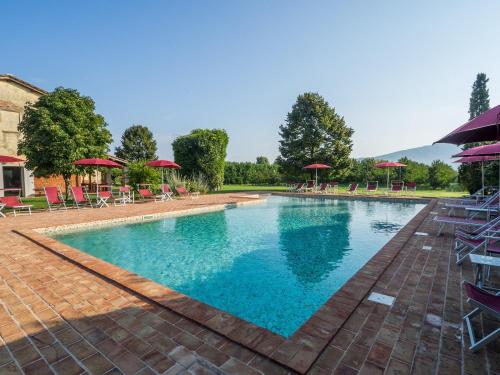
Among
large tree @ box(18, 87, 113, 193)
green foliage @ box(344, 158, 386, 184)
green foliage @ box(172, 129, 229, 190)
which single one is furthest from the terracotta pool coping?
green foliage @ box(344, 158, 386, 184)

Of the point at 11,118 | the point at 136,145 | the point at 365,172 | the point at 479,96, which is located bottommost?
the point at 365,172

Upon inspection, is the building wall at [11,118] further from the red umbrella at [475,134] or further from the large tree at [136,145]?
the red umbrella at [475,134]

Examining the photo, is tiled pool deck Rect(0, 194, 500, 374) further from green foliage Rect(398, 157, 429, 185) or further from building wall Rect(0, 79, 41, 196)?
green foliage Rect(398, 157, 429, 185)

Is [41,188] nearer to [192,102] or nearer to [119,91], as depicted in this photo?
[119,91]

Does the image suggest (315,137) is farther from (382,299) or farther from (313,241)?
(382,299)

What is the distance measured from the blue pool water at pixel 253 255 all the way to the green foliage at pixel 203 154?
1150cm

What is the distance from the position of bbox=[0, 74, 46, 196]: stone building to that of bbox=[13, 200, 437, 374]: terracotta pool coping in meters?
19.9

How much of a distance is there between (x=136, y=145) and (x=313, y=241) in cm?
4164

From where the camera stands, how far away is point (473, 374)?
195 centimetres

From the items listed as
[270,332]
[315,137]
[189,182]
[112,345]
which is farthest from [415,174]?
[112,345]

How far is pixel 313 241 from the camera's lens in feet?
25.1

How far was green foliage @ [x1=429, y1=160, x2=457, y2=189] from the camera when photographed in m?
22.6

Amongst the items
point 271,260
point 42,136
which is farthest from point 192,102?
point 271,260

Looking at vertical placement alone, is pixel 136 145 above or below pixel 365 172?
above
